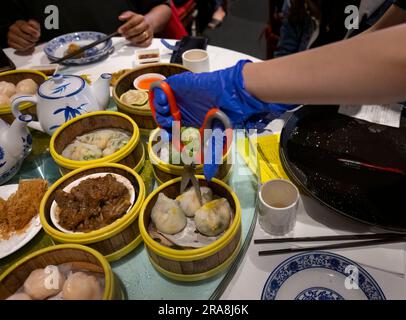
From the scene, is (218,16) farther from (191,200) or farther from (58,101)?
(191,200)

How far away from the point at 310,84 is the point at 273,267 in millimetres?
524

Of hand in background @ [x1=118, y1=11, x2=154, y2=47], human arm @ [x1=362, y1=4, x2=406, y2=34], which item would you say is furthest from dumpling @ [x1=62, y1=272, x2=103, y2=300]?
hand in background @ [x1=118, y1=11, x2=154, y2=47]

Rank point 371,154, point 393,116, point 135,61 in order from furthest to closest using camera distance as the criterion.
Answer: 1. point 135,61
2. point 393,116
3. point 371,154

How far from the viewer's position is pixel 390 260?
0.98 metres

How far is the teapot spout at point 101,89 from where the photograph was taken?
4.55ft

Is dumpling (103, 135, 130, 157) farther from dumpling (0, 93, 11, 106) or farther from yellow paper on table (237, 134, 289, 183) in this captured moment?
dumpling (0, 93, 11, 106)

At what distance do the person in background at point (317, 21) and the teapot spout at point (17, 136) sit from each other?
1.69 m

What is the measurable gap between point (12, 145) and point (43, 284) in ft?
1.87

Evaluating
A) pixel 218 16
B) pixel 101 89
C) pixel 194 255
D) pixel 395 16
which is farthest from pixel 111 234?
pixel 218 16

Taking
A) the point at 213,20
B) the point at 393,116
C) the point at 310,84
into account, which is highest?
the point at 310,84

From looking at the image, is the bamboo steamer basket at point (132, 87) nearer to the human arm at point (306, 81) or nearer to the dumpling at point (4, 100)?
the human arm at point (306, 81)
